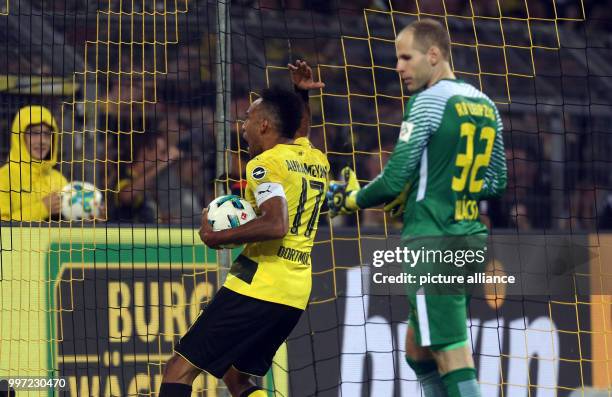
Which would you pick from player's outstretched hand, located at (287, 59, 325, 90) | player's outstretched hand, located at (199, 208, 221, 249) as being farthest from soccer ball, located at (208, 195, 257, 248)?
player's outstretched hand, located at (287, 59, 325, 90)

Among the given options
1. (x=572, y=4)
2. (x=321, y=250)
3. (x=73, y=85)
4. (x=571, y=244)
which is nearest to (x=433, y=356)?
(x=321, y=250)

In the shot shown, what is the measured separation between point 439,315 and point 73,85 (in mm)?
4175

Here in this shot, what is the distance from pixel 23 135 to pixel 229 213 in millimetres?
2973

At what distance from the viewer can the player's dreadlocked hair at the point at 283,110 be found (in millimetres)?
6367

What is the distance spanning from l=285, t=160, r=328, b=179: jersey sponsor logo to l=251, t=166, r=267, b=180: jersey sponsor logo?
13 centimetres

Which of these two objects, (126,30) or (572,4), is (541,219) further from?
(126,30)

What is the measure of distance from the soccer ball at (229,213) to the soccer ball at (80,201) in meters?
2.48


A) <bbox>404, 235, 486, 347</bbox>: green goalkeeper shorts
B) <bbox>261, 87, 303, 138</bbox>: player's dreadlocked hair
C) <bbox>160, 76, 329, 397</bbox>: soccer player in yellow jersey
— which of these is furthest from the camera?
<bbox>261, 87, 303, 138</bbox>: player's dreadlocked hair

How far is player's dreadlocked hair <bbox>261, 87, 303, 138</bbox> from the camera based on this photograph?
637 cm

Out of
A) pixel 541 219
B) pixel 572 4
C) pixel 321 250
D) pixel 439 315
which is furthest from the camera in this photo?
pixel 572 4

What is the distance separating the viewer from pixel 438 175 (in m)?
5.65

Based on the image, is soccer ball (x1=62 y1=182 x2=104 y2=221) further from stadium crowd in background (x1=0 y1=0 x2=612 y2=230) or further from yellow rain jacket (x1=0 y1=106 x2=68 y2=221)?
stadium crowd in background (x1=0 y1=0 x2=612 y2=230)

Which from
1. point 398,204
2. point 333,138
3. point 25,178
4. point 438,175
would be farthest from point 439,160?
point 333,138

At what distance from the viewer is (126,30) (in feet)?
28.9
